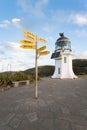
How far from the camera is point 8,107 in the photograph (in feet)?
23.1

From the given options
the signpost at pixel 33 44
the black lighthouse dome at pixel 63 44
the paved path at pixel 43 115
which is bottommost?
the paved path at pixel 43 115

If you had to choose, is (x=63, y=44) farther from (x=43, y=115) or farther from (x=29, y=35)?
(x=43, y=115)

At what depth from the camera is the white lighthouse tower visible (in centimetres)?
2377

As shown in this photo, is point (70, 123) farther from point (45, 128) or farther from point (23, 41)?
point (23, 41)

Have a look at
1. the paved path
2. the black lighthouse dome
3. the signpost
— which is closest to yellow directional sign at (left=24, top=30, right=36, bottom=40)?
the signpost

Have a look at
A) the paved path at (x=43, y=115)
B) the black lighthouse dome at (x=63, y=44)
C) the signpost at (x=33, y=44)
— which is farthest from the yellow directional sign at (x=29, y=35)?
the black lighthouse dome at (x=63, y=44)

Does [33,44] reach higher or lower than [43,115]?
higher

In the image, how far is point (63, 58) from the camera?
2414 centimetres

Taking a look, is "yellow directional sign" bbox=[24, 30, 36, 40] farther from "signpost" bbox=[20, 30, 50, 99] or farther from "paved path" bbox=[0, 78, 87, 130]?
"paved path" bbox=[0, 78, 87, 130]

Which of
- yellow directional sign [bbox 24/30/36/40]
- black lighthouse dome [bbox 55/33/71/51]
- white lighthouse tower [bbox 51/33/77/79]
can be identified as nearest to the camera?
yellow directional sign [bbox 24/30/36/40]

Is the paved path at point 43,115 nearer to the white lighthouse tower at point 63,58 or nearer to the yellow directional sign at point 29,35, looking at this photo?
the yellow directional sign at point 29,35

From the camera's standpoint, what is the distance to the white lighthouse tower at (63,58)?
23.8 metres

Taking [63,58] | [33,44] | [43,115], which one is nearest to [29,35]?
[33,44]

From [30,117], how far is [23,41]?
11.9 ft
